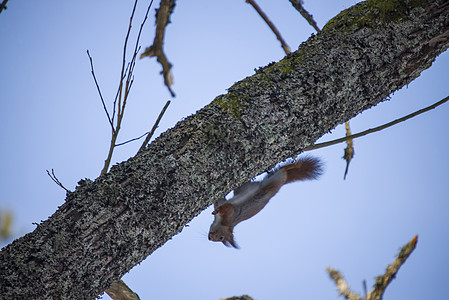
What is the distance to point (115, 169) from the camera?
1.28 metres

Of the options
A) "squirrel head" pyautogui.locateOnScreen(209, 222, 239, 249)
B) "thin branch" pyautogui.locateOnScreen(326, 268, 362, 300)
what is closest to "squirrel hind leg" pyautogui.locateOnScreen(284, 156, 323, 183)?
"squirrel head" pyautogui.locateOnScreen(209, 222, 239, 249)

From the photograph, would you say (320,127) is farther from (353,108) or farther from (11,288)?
(11,288)

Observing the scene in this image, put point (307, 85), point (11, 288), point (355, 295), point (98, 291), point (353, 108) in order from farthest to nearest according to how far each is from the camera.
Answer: point (355, 295) < point (353, 108) < point (307, 85) < point (98, 291) < point (11, 288)

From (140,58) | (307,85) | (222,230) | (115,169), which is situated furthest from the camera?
(222,230)

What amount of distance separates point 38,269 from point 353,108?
126 cm

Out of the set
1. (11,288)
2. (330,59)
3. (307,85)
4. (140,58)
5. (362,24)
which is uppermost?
(140,58)

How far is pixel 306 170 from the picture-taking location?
3949mm

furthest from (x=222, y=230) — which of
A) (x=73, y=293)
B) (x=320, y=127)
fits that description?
(x=73, y=293)

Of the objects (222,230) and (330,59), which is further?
(222,230)

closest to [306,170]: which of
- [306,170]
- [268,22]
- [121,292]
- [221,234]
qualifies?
[306,170]

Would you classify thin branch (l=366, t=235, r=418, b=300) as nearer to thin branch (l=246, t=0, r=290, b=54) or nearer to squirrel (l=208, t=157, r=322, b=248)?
squirrel (l=208, t=157, r=322, b=248)

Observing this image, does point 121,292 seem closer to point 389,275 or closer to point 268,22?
point 268,22

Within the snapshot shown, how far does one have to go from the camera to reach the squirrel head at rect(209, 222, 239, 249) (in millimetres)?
4039

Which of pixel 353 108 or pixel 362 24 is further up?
pixel 362 24
